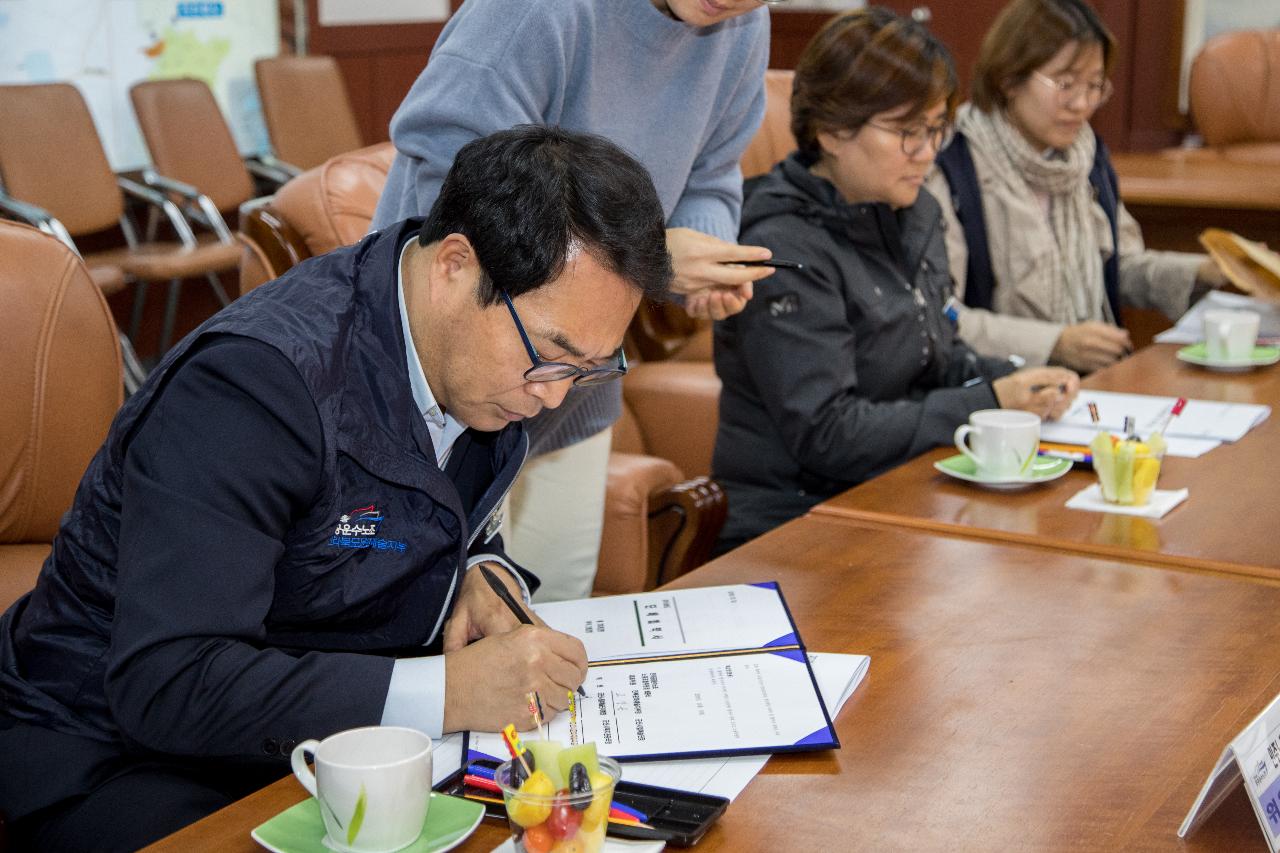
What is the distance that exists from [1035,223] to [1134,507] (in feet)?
4.21

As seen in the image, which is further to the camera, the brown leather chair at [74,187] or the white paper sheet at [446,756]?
the brown leather chair at [74,187]

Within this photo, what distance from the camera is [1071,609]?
4.75 feet

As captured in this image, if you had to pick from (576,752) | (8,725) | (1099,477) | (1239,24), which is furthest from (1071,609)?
(1239,24)

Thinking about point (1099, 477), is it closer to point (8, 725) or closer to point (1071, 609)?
point (1071, 609)

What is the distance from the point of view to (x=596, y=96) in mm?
1763

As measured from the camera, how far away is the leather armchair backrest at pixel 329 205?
84.9 inches

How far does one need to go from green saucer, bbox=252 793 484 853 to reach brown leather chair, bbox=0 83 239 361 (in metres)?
3.69

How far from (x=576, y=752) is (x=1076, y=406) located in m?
1.48

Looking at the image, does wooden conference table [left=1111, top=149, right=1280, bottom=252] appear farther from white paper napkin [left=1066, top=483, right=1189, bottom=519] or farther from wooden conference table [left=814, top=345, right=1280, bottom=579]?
white paper napkin [left=1066, top=483, right=1189, bottom=519]

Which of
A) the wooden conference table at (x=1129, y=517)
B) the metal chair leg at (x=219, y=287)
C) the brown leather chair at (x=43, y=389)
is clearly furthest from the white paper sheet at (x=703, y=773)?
the metal chair leg at (x=219, y=287)

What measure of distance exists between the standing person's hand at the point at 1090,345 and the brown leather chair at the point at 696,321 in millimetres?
835

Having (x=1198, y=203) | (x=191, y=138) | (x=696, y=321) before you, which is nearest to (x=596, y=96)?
(x=696, y=321)

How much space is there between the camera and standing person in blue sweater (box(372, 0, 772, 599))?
5.42ft

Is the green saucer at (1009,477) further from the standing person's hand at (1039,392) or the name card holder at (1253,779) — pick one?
the name card holder at (1253,779)
